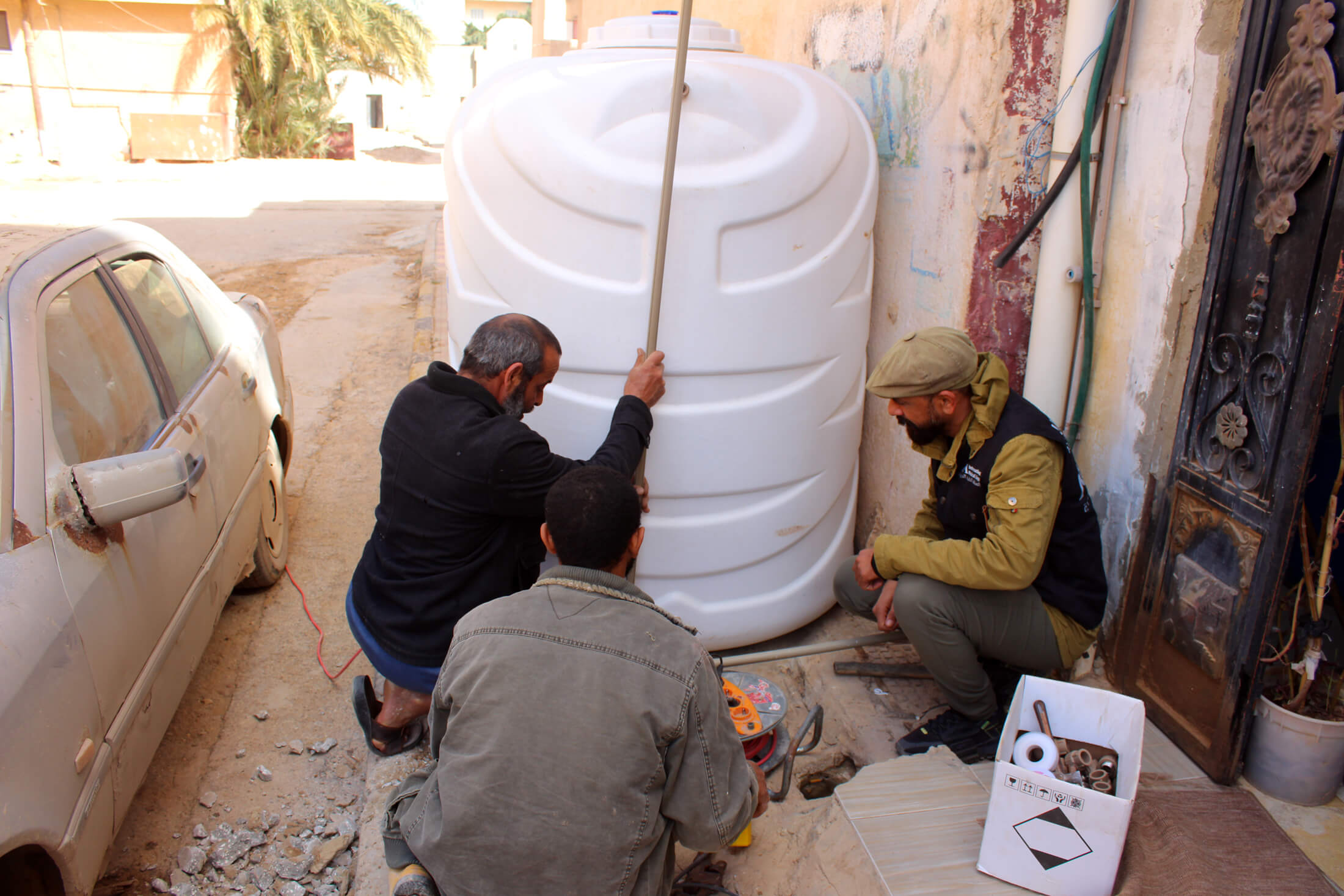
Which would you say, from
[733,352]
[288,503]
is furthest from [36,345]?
[288,503]

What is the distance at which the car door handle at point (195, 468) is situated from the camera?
2623 mm

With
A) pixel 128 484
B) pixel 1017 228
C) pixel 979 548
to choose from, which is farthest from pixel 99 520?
pixel 1017 228

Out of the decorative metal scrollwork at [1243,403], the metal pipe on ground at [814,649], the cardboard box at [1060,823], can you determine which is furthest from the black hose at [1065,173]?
the cardboard box at [1060,823]

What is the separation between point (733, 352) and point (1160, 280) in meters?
1.11

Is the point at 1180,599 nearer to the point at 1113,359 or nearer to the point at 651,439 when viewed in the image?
the point at 1113,359

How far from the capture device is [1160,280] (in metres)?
2.38

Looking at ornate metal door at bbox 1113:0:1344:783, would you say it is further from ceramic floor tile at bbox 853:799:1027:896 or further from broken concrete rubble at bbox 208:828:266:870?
broken concrete rubble at bbox 208:828:266:870

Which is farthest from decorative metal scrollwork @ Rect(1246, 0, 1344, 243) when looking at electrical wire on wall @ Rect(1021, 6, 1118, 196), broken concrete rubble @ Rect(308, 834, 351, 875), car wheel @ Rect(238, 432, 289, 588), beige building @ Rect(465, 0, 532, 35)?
beige building @ Rect(465, 0, 532, 35)

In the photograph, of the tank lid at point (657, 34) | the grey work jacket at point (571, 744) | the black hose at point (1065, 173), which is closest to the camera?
the grey work jacket at point (571, 744)

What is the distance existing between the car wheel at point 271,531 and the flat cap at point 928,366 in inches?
91.1

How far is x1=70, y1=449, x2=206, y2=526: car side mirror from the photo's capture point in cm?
202

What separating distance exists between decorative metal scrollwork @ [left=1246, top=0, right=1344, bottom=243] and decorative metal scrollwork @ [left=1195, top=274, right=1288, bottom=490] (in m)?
0.17

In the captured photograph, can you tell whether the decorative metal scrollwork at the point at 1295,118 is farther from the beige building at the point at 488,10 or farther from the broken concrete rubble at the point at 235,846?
the beige building at the point at 488,10

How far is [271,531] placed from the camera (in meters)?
3.65
